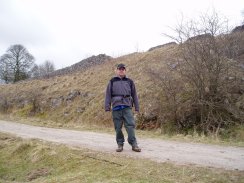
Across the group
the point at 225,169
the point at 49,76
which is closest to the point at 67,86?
Result: the point at 49,76

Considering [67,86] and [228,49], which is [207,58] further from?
[67,86]

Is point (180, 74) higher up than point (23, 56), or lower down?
lower down

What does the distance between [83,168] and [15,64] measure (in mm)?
49195

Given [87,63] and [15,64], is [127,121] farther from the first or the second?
[15,64]

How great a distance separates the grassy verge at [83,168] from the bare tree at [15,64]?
44.4 metres

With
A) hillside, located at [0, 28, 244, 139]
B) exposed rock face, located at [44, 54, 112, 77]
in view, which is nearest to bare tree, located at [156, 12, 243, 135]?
hillside, located at [0, 28, 244, 139]

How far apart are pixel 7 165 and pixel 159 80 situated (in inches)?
300

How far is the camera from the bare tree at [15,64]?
173 ft

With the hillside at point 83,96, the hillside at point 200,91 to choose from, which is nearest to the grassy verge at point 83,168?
the hillside at point 200,91

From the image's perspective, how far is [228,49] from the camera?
13.1m

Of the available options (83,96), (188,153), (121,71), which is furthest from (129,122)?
(83,96)

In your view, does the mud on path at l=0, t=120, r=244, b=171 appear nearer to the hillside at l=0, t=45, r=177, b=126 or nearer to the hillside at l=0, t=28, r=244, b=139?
the hillside at l=0, t=28, r=244, b=139

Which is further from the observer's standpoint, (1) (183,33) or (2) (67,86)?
(2) (67,86)

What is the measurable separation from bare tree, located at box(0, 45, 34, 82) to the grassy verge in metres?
44.4
